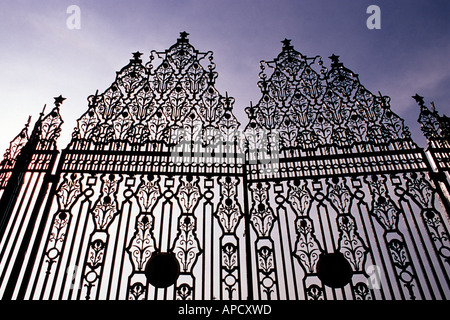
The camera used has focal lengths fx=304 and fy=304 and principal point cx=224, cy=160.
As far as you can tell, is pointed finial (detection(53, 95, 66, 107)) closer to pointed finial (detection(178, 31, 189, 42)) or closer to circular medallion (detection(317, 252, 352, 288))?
pointed finial (detection(178, 31, 189, 42))

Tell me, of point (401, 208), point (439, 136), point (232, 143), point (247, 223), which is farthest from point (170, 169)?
point (439, 136)

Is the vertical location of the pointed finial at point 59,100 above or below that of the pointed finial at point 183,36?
below

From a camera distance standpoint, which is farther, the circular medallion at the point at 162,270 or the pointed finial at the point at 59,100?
the pointed finial at the point at 59,100

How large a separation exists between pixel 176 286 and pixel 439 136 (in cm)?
462

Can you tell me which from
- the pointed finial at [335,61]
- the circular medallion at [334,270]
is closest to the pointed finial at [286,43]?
the pointed finial at [335,61]

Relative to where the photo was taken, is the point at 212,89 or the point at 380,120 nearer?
the point at 380,120

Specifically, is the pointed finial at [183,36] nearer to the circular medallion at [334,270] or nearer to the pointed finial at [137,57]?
the pointed finial at [137,57]

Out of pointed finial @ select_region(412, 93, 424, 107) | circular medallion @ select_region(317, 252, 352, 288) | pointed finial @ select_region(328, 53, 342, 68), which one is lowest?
circular medallion @ select_region(317, 252, 352, 288)

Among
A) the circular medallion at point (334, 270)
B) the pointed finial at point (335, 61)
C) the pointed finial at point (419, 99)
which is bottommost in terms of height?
the circular medallion at point (334, 270)

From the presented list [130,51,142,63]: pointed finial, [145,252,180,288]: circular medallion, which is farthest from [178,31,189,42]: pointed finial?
[145,252,180,288]: circular medallion

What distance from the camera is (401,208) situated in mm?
4324

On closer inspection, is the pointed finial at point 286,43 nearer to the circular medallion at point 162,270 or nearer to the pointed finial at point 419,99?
the pointed finial at point 419,99

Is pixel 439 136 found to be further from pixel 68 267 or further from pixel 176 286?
pixel 68 267

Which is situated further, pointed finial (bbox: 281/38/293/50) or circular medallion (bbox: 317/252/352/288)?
pointed finial (bbox: 281/38/293/50)
